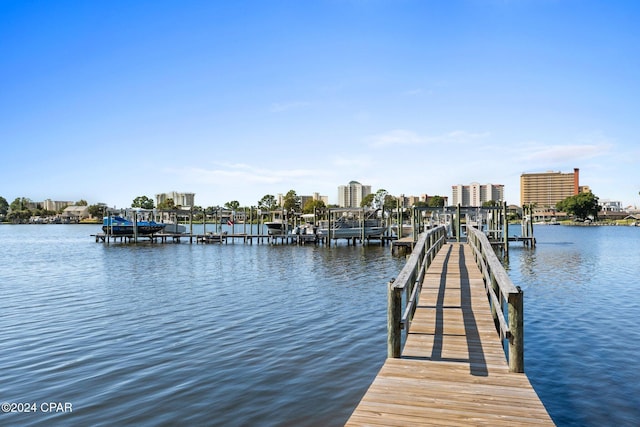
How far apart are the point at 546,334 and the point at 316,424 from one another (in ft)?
30.0

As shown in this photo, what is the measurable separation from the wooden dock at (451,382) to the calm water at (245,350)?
1.63 meters

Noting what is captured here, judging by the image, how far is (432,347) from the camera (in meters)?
8.20

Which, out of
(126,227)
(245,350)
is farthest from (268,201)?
(245,350)

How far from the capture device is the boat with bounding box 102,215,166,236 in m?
69.4

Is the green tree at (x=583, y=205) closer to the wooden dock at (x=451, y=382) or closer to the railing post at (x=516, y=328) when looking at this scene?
the wooden dock at (x=451, y=382)

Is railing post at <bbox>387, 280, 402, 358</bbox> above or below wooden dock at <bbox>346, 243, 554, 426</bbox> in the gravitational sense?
above

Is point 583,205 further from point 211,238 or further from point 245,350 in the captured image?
point 245,350

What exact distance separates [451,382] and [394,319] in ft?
4.67

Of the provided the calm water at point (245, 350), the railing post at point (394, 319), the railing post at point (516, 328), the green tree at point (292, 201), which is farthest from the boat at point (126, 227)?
the green tree at point (292, 201)

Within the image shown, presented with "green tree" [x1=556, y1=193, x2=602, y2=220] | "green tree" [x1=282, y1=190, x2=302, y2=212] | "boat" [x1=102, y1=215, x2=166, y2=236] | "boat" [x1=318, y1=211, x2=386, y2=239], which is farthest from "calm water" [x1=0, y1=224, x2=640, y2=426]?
"green tree" [x1=556, y1=193, x2=602, y2=220]

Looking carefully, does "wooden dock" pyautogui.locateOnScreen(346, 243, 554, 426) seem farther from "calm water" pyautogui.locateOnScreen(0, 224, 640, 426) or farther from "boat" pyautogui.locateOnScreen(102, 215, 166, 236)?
"boat" pyautogui.locateOnScreen(102, 215, 166, 236)

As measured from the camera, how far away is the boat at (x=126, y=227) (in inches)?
2731

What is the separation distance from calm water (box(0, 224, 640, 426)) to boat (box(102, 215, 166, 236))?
1845 inches

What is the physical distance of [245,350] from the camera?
1181cm
